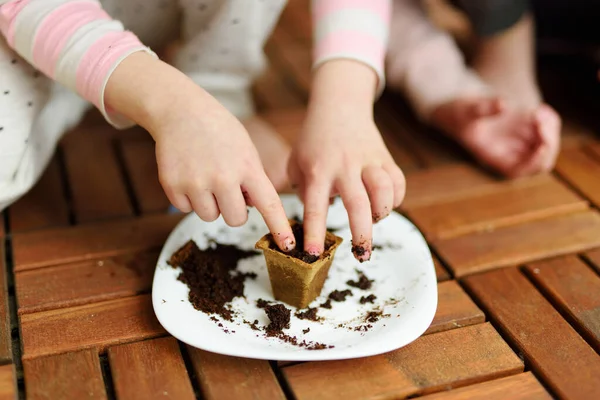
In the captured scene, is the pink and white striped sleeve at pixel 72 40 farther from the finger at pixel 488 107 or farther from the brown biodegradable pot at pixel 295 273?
the finger at pixel 488 107

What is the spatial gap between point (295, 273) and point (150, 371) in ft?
0.56

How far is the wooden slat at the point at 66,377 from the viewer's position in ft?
2.02

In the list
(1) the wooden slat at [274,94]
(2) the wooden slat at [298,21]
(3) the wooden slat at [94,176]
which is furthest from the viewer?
(2) the wooden slat at [298,21]

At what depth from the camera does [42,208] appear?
913 millimetres

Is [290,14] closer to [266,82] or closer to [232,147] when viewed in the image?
[266,82]

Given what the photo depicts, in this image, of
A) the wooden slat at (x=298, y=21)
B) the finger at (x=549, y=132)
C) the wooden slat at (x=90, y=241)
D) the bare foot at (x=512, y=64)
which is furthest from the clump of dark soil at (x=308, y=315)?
the wooden slat at (x=298, y=21)

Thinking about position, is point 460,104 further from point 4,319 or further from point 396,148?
point 4,319

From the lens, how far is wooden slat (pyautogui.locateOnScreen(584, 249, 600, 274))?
0.81m

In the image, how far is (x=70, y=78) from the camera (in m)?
0.74

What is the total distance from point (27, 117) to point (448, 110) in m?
0.63

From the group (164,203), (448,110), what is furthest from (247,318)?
(448,110)

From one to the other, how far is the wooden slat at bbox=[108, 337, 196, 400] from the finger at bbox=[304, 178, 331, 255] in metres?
0.17

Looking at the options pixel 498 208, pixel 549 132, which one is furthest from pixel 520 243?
pixel 549 132

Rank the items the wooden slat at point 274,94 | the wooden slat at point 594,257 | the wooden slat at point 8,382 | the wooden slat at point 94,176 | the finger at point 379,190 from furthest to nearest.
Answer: the wooden slat at point 274,94 → the wooden slat at point 94,176 → the wooden slat at point 594,257 → the finger at point 379,190 → the wooden slat at point 8,382
